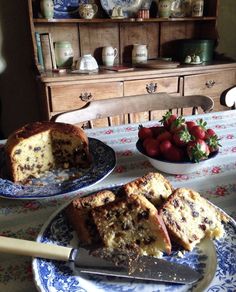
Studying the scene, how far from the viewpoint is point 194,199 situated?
653mm

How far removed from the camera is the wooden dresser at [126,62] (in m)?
2.00

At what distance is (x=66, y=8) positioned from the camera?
216 cm

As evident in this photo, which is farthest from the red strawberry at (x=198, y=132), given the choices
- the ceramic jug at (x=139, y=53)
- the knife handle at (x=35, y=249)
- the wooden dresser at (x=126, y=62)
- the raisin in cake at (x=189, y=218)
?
the ceramic jug at (x=139, y=53)

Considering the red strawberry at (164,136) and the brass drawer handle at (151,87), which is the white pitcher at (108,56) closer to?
the brass drawer handle at (151,87)

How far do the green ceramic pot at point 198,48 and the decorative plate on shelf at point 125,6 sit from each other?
466 millimetres

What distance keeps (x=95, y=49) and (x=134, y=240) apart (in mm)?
2028

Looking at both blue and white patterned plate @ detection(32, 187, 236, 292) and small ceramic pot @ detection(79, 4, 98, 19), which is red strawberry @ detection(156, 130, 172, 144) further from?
small ceramic pot @ detection(79, 4, 98, 19)

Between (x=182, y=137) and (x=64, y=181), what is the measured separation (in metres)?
0.34

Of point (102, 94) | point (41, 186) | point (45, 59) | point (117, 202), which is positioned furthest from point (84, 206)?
point (45, 59)

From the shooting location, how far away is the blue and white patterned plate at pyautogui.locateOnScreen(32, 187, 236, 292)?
0.50 meters

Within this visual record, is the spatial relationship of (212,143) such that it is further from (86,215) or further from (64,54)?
(64,54)

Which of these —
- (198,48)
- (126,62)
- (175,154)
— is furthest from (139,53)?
(175,154)

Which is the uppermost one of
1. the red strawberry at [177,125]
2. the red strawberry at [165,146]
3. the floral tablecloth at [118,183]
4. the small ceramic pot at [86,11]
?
the small ceramic pot at [86,11]

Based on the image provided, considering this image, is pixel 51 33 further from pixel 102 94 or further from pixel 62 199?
pixel 62 199
